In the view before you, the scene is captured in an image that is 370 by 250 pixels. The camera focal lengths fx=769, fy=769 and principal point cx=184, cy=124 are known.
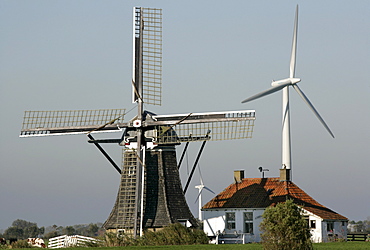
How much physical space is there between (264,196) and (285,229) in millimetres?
22074

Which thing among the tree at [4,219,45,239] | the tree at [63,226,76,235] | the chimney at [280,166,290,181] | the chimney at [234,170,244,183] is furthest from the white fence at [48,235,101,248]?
the tree at [63,226,76,235]

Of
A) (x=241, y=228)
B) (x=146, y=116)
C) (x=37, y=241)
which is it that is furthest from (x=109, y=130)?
(x=241, y=228)

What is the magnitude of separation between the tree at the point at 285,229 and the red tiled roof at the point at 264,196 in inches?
764

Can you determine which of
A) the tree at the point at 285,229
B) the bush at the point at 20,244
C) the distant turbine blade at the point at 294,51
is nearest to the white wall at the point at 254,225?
the distant turbine blade at the point at 294,51

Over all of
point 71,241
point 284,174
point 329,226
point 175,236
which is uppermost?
point 284,174

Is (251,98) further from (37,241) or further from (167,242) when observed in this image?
(37,241)

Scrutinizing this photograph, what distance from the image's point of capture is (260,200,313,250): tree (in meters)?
36.5

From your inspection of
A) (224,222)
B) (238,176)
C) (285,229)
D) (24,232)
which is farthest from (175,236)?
(24,232)

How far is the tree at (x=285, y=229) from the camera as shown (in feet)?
120

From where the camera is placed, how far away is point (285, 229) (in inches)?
1439

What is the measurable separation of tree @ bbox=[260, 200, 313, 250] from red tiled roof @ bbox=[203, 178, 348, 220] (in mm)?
19394

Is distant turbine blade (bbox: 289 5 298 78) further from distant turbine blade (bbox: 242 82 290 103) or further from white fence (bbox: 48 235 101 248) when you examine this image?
white fence (bbox: 48 235 101 248)

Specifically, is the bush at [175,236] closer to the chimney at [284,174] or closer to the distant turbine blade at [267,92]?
the distant turbine blade at [267,92]

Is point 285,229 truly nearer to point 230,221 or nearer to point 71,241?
point 71,241
